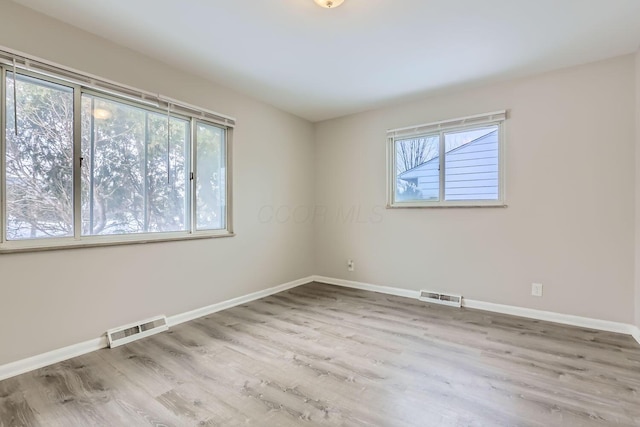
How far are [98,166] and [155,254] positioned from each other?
0.87 metres

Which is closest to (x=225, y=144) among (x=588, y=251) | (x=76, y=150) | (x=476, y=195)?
(x=76, y=150)

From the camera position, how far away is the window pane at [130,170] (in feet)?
7.97

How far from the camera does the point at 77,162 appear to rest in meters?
2.32

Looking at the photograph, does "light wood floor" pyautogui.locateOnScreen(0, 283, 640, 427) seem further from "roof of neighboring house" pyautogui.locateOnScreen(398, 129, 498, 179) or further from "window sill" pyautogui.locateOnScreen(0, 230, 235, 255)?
"roof of neighboring house" pyautogui.locateOnScreen(398, 129, 498, 179)

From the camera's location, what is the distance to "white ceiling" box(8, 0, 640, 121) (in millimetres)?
2066

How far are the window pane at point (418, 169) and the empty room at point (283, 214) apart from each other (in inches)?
1.0

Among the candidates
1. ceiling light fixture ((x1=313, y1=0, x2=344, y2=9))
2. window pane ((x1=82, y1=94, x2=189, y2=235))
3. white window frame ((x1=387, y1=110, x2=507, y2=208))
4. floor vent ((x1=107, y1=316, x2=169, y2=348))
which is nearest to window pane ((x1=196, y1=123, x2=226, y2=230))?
window pane ((x1=82, y1=94, x2=189, y2=235))

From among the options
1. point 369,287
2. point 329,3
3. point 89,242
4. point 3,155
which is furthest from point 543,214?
point 3,155

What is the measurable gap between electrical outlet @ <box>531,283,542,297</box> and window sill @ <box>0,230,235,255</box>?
3380 millimetres

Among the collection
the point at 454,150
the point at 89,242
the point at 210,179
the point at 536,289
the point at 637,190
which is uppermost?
the point at 454,150

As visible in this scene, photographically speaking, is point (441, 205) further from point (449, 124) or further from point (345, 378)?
point (345, 378)

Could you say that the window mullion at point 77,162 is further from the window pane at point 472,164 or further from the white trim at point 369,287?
the window pane at point 472,164

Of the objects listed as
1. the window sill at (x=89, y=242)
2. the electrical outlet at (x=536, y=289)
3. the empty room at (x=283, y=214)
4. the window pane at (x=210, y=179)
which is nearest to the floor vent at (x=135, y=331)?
the empty room at (x=283, y=214)

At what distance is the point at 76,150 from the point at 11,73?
0.58 metres
